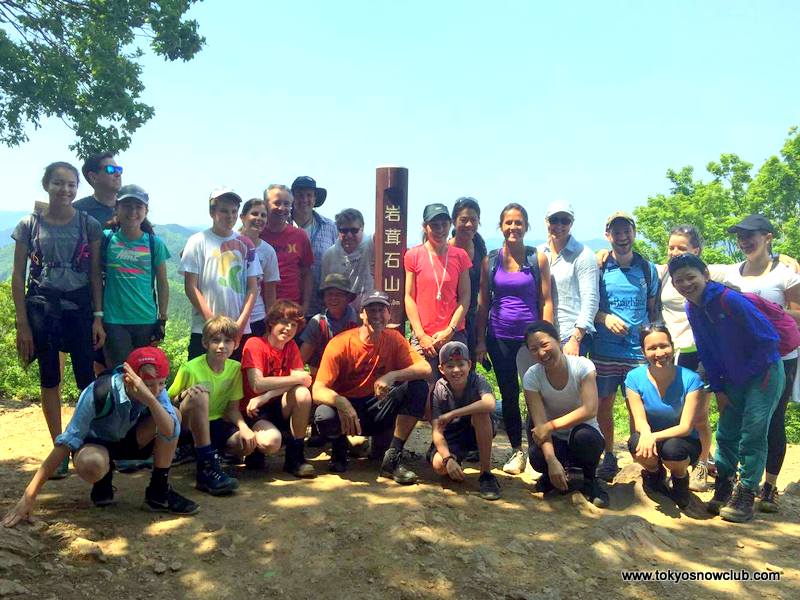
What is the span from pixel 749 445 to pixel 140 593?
164 inches

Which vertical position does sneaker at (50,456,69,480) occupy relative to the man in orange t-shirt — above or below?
below

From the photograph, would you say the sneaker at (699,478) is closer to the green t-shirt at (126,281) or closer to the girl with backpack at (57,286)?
the green t-shirt at (126,281)

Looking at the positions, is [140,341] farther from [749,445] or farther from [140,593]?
[749,445]

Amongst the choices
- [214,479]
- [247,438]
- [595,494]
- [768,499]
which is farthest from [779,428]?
[214,479]

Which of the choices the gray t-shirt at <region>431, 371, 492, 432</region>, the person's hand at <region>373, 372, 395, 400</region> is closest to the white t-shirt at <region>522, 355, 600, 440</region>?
the gray t-shirt at <region>431, 371, 492, 432</region>

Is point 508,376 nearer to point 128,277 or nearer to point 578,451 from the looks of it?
point 578,451

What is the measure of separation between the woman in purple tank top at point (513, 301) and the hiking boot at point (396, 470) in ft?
3.48

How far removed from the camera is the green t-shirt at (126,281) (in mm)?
4703

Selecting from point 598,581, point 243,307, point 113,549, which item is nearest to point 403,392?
point 243,307

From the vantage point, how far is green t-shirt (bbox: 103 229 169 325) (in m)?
4.70

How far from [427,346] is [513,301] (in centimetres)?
85

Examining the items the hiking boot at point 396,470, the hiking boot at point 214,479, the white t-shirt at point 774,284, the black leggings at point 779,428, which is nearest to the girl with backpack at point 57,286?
the hiking boot at point 214,479

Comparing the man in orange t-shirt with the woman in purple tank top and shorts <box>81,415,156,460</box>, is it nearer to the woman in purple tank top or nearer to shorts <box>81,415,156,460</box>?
the woman in purple tank top

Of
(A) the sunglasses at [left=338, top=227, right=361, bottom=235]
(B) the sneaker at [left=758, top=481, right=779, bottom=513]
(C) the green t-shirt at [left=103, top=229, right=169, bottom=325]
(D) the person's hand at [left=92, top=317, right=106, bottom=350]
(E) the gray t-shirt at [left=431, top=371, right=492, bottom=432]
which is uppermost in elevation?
(A) the sunglasses at [left=338, top=227, right=361, bottom=235]
